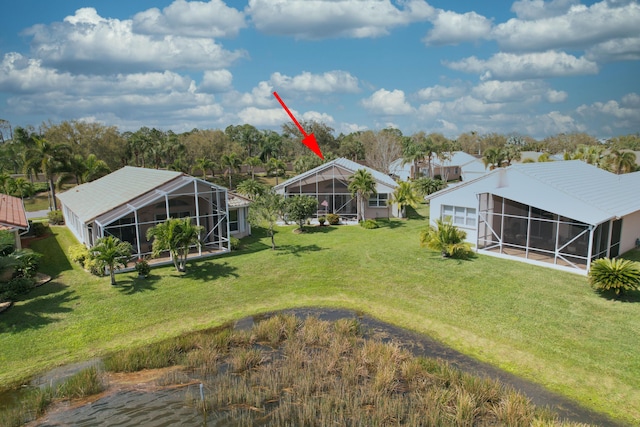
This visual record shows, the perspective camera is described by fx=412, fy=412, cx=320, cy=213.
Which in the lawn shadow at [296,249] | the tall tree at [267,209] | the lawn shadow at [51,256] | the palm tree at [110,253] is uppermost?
the tall tree at [267,209]

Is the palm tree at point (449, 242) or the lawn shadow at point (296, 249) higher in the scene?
the palm tree at point (449, 242)

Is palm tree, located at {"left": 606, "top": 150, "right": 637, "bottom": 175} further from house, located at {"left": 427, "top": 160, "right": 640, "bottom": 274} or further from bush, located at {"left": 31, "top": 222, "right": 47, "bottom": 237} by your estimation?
bush, located at {"left": 31, "top": 222, "right": 47, "bottom": 237}

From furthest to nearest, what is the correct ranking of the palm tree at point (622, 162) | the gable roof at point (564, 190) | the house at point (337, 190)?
the palm tree at point (622, 162), the house at point (337, 190), the gable roof at point (564, 190)

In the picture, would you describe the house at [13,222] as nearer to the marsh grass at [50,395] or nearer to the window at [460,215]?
the marsh grass at [50,395]

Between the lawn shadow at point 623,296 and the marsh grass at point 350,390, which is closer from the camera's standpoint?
the marsh grass at point 350,390

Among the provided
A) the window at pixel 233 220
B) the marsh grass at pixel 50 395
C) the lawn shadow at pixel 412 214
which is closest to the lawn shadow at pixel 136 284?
the marsh grass at pixel 50 395

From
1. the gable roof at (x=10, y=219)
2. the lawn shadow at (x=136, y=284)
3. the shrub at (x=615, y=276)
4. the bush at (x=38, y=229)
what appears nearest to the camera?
the shrub at (x=615, y=276)

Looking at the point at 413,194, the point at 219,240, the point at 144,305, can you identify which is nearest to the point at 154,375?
the point at 144,305

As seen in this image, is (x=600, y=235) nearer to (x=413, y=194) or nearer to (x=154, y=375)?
(x=413, y=194)
